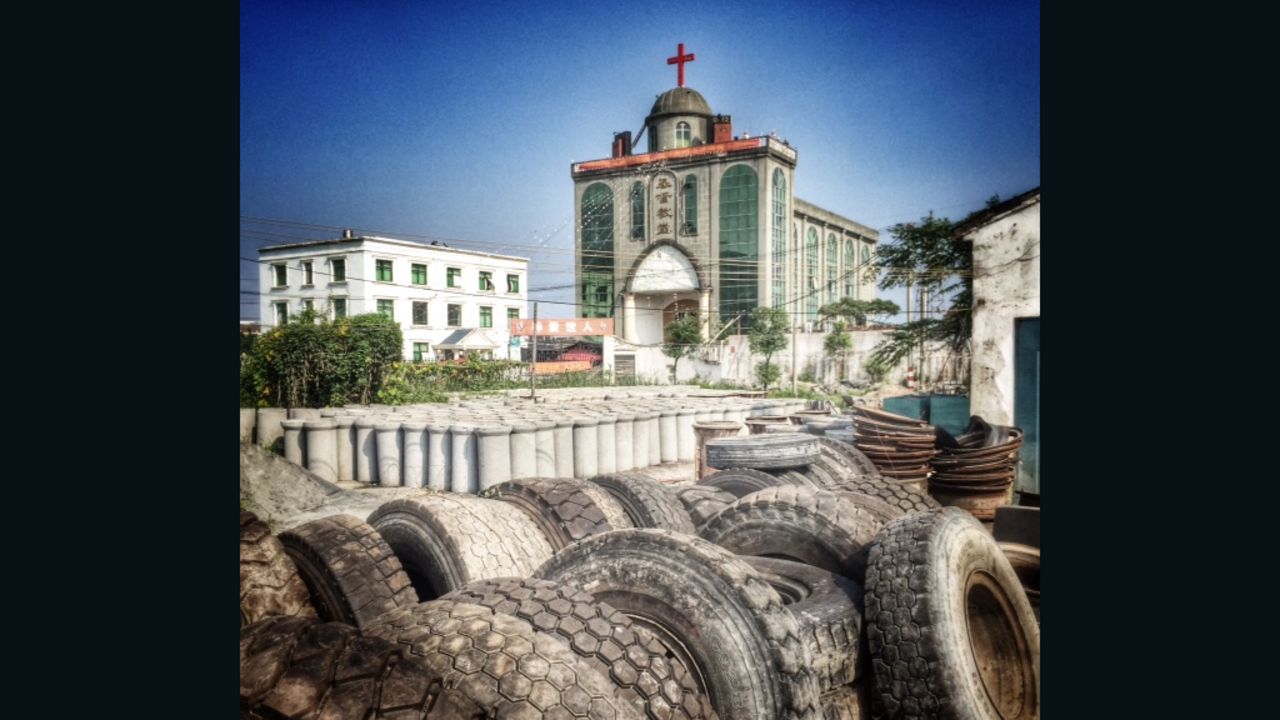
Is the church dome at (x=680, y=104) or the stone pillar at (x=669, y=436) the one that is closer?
the church dome at (x=680, y=104)

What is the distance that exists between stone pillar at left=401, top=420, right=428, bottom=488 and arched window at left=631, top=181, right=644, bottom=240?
1577mm

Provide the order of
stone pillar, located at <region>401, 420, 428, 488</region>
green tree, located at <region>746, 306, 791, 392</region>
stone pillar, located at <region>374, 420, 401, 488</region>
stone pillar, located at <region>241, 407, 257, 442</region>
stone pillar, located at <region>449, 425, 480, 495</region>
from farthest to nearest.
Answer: green tree, located at <region>746, 306, 791, 392</region>
stone pillar, located at <region>449, 425, 480, 495</region>
stone pillar, located at <region>401, 420, 428, 488</region>
stone pillar, located at <region>374, 420, 401, 488</region>
stone pillar, located at <region>241, 407, 257, 442</region>

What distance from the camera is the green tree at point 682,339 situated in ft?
14.2

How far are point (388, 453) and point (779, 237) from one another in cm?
239

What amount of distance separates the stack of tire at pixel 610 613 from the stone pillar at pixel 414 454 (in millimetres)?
414

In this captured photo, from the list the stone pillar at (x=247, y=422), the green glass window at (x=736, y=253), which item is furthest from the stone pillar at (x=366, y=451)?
the green glass window at (x=736, y=253)

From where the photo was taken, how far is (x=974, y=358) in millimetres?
3818

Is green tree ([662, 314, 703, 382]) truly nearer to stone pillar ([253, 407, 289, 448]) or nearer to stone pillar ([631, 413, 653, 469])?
stone pillar ([631, 413, 653, 469])

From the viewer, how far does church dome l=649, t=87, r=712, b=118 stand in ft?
12.1

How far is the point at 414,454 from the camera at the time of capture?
3.73 m

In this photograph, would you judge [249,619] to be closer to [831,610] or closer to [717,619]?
[717,619]

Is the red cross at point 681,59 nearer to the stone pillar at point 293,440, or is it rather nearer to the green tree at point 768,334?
the green tree at point 768,334

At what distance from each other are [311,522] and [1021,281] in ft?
11.1

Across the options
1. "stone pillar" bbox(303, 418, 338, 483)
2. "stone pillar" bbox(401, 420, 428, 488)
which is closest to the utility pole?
"stone pillar" bbox(401, 420, 428, 488)
